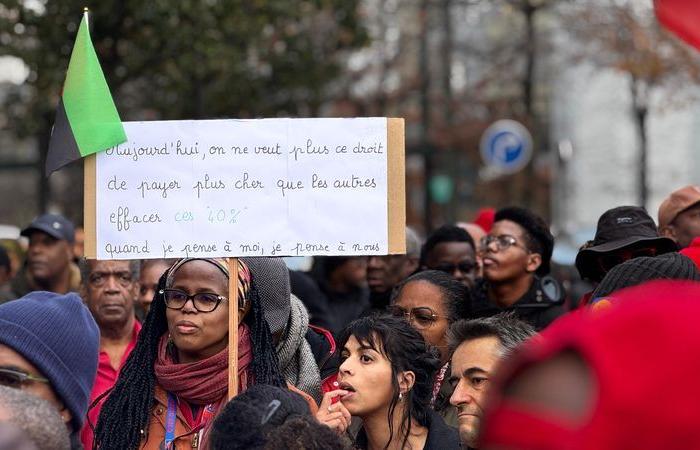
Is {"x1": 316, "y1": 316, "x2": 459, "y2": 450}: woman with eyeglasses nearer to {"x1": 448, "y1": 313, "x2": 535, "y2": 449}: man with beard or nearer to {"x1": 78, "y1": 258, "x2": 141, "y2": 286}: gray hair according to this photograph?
{"x1": 448, "y1": 313, "x2": 535, "y2": 449}: man with beard

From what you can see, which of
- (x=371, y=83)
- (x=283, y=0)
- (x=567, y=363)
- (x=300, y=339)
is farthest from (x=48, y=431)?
(x=371, y=83)

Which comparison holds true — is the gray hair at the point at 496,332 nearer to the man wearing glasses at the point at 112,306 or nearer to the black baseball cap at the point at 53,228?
the man wearing glasses at the point at 112,306

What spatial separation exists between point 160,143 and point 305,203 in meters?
0.57

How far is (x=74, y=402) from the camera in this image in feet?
13.4

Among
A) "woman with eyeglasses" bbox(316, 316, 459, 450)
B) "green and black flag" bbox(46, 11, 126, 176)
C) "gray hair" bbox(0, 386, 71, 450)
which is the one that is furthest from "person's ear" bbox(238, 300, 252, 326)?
"gray hair" bbox(0, 386, 71, 450)

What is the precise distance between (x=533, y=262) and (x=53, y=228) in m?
3.47

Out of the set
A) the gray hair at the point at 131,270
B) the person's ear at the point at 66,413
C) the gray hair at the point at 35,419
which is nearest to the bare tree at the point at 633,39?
the gray hair at the point at 131,270

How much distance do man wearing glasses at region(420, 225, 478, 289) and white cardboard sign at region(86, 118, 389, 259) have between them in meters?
3.53

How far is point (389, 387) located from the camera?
16.4 feet

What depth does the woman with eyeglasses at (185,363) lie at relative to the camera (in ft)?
15.8

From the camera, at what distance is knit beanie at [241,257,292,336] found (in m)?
5.49

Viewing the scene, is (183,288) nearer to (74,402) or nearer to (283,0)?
(74,402)

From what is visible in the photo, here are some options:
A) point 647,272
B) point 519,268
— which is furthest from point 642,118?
point 647,272

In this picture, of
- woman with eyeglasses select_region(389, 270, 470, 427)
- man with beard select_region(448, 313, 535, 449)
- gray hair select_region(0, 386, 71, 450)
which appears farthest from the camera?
woman with eyeglasses select_region(389, 270, 470, 427)
